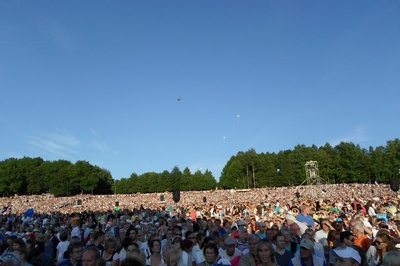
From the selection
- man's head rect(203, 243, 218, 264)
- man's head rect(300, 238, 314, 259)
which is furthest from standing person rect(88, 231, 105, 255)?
man's head rect(300, 238, 314, 259)

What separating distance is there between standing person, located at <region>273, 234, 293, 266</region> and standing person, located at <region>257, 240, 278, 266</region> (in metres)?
0.65

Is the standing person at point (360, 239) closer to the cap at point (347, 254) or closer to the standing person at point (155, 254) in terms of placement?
the cap at point (347, 254)

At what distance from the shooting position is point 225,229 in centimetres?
1031

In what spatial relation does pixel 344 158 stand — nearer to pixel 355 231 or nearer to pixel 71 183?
pixel 71 183

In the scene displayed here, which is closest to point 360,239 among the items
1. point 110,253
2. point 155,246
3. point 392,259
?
point 392,259

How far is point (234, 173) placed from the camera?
90688 millimetres

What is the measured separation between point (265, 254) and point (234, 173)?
3440 inches

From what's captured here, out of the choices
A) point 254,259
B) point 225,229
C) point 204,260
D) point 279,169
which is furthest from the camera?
point 279,169

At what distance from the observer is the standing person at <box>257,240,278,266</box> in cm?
441

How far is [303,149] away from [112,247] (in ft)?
307

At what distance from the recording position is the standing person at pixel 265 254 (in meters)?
4.41

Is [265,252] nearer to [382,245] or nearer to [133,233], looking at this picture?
[382,245]

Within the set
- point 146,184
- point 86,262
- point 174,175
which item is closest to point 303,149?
point 174,175

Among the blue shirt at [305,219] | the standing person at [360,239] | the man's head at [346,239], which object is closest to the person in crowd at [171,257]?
the man's head at [346,239]
